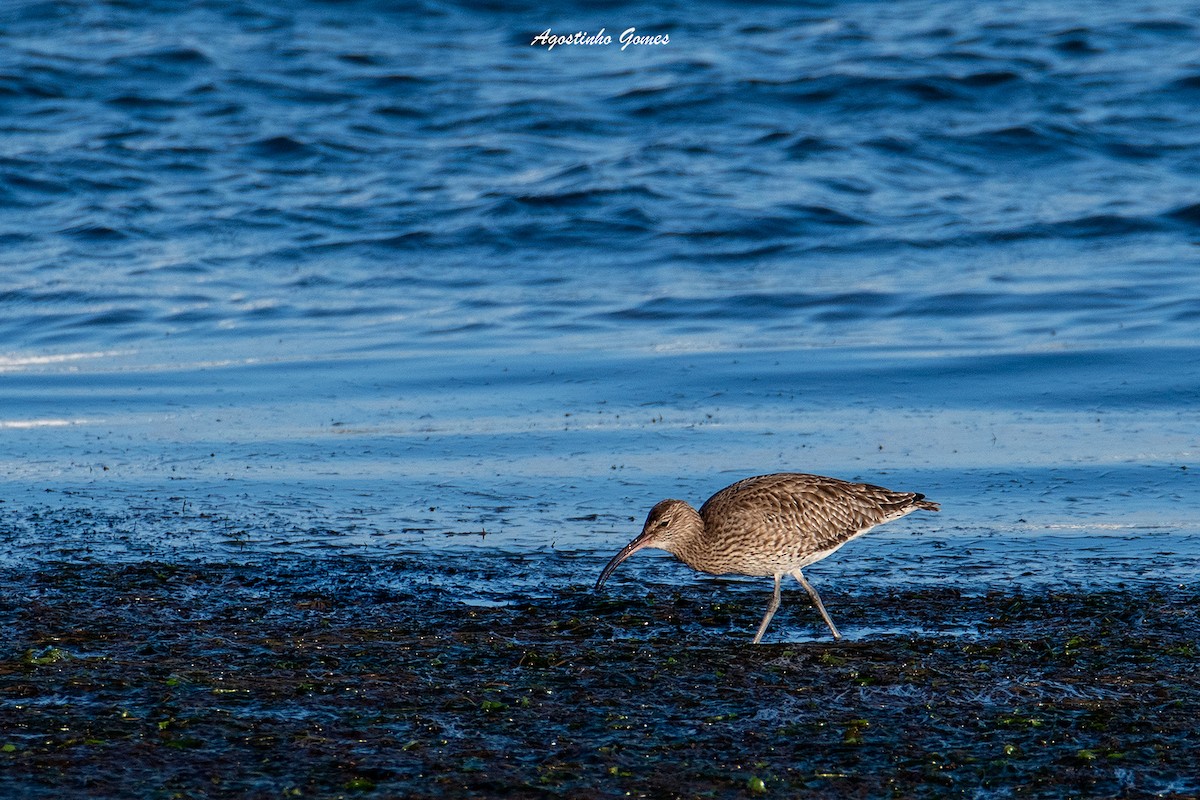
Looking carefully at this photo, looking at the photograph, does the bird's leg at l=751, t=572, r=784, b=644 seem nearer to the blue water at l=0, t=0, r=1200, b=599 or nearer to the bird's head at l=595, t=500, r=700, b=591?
the bird's head at l=595, t=500, r=700, b=591

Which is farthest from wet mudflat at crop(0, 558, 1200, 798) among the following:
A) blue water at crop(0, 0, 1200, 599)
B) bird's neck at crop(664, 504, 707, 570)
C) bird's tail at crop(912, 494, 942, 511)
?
blue water at crop(0, 0, 1200, 599)

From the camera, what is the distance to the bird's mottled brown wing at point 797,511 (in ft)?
30.2

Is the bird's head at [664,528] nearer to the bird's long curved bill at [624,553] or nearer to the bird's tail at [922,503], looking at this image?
the bird's long curved bill at [624,553]

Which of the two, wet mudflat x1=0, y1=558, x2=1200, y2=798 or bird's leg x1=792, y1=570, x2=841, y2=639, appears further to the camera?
bird's leg x1=792, y1=570, x2=841, y2=639

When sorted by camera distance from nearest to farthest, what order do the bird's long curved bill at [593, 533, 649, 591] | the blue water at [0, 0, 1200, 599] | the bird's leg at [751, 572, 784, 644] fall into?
the bird's leg at [751, 572, 784, 644] → the bird's long curved bill at [593, 533, 649, 591] → the blue water at [0, 0, 1200, 599]

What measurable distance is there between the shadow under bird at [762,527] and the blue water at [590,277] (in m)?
0.70

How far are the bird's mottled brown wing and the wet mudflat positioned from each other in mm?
447

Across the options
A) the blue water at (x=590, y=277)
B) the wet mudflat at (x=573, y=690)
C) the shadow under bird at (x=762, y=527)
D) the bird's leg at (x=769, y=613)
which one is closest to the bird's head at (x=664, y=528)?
the shadow under bird at (x=762, y=527)

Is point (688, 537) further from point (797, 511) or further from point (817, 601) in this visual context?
point (817, 601)

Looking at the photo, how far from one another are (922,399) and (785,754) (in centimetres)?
935

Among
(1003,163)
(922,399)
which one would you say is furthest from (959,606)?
(1003,163)

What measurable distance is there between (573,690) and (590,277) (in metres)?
16.2

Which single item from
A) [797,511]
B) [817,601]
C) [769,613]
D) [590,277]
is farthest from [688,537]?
[590,277]

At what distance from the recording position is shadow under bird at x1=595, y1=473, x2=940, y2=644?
30.1ft
